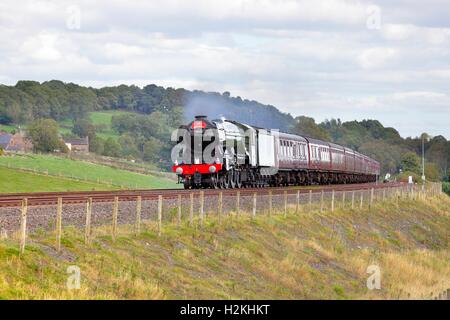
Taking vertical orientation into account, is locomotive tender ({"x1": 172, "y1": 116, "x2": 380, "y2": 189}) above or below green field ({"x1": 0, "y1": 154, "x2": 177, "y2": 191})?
above

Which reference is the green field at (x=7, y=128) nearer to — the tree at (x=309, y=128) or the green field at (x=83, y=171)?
the tree at (x=309, y=128)

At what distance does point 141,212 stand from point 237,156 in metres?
18.6

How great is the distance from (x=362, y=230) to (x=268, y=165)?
1199 cm

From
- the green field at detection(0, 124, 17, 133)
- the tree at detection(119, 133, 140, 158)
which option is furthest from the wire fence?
the green field at detection(0, 124, 17, 133)

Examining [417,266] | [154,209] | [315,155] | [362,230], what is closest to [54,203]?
[154,209]

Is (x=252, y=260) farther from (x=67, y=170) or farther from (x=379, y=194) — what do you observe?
(x=67, y=170)

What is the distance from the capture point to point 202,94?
62.8 metres

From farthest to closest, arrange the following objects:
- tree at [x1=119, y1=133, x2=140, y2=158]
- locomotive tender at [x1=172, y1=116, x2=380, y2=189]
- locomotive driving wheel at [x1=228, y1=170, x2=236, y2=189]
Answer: tree at [x1=119, y1=133, x2=140, y2=158] → locomotive driving wheel at [x1=228, y1=170, x2=236, y2=189] → locomotive tender at [x1=172, y1=116, x2=380, y2=189]

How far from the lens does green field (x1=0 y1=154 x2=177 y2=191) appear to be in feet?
271

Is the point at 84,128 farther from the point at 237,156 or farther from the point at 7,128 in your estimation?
the point at 237,156

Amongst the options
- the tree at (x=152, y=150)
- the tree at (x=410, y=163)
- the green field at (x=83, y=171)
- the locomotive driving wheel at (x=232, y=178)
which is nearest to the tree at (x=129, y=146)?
the tree at (x=152, y=150)

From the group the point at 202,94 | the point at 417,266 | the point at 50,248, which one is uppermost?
the point at 202,94

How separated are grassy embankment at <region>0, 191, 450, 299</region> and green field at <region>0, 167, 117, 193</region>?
32.5 m

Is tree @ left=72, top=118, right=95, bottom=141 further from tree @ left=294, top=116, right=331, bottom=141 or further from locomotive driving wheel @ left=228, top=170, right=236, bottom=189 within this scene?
locomotive driving wheel @ left=228, top=170, right=236, bottom=189
